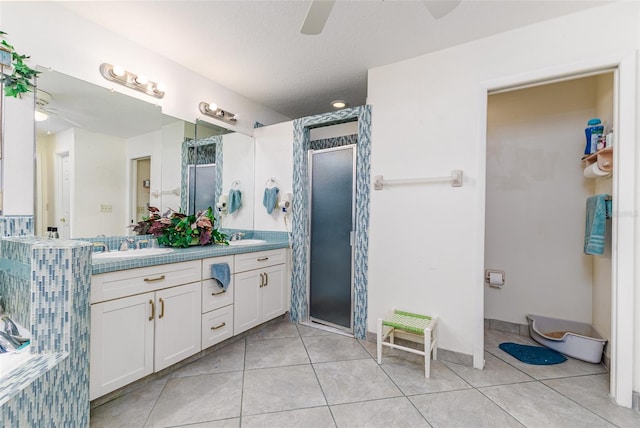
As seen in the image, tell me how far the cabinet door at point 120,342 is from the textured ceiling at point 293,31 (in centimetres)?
193

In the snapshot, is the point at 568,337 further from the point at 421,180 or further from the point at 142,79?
the point at 142,79

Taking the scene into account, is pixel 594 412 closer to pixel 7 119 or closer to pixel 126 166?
pixel 126 166

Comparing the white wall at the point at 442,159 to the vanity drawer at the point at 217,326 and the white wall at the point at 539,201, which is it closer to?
the white wall at the point at 539,201

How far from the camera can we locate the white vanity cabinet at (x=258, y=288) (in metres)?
2.53

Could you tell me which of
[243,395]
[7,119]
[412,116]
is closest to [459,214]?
[412,116]

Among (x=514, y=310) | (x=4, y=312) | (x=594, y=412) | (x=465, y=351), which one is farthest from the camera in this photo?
(x=514, y=310)

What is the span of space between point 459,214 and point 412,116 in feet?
3.05

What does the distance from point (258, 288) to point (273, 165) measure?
141 cm

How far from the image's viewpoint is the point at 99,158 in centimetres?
211

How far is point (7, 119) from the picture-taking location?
5.49ft

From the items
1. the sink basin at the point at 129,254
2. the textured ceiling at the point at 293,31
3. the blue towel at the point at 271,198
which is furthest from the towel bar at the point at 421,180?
the sink basin at the point at 129,254

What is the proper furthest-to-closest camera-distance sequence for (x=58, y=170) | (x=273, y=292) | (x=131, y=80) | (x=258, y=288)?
(x=273, y=292)
(x=258, y=288)
(x=131, y=80)
(x=58, y=170)

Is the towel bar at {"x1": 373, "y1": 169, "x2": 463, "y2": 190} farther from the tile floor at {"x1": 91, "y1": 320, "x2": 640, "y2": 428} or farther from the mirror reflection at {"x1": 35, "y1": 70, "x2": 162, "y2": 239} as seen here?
the mirror reflection at {"x1": 35, "y1": 70, "x2": 162, "y2": 239}

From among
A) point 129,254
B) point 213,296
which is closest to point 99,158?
point 129,254
